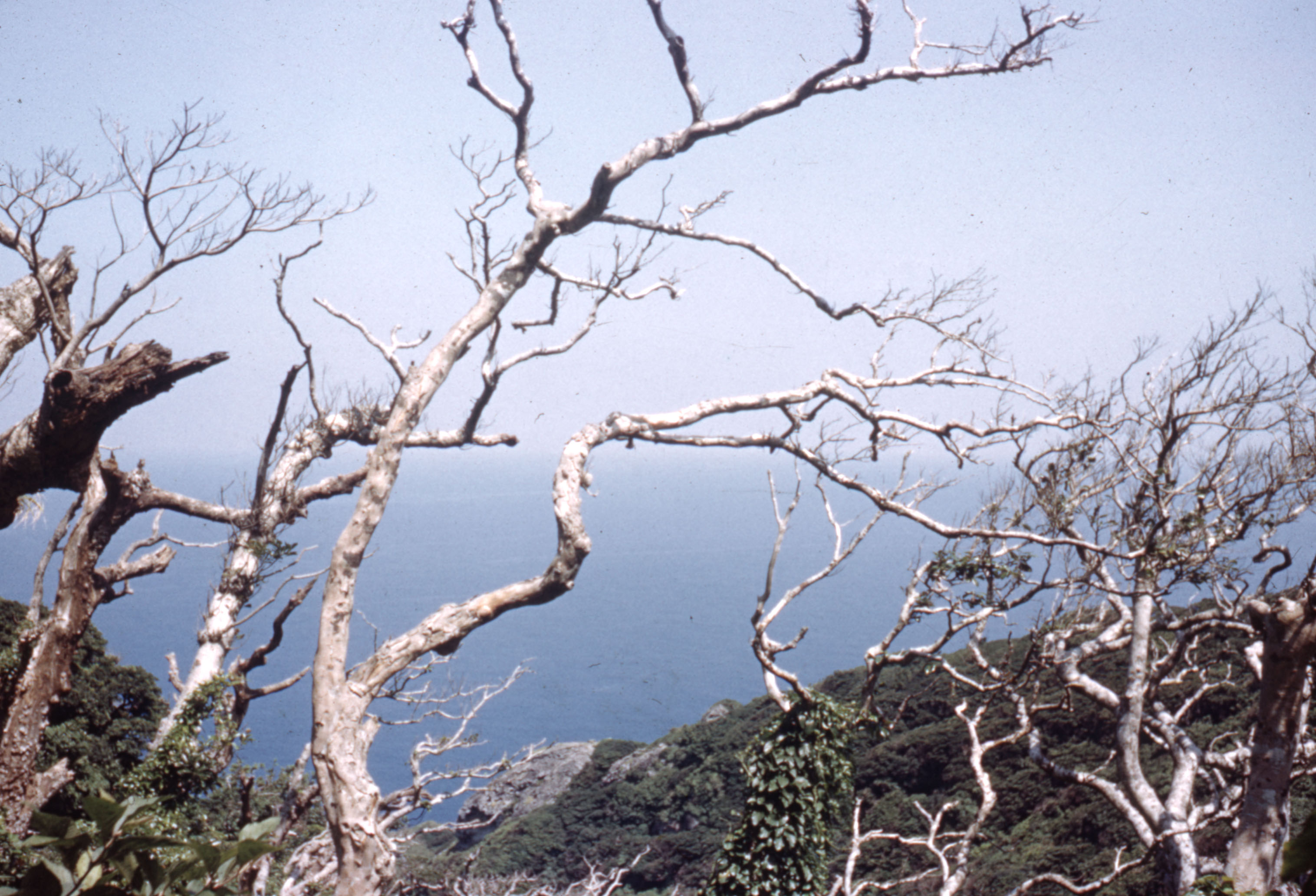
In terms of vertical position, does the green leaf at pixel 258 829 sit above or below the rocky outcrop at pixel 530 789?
above

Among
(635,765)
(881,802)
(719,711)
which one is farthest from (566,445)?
(719,711)

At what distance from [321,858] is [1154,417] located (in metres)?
12.5

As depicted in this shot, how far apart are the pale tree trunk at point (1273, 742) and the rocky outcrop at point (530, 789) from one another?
26.8m

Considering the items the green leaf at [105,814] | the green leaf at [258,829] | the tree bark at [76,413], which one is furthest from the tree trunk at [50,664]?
the green leaf at [105,814]

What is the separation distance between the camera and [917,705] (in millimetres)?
26422

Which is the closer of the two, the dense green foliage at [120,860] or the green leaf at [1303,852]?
the green leaf at [1303,852]

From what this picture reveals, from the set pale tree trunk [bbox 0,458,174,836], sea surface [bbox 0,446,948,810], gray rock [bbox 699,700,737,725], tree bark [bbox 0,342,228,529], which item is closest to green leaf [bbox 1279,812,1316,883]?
tree bark [bbox 0,342,228,529]

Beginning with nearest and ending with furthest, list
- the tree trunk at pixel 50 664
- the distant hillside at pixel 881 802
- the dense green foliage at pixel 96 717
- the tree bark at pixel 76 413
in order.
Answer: the tree bark at pixel 76 413 < the tree trunk at pixel 50 664 < the dense green foliage at pixel 96 717 < the distant hillside at pixel 881 802

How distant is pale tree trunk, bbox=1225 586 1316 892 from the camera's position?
5.91 meters

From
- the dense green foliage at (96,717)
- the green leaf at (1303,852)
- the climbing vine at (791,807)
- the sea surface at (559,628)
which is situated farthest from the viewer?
A: the sea surface at (559,628)

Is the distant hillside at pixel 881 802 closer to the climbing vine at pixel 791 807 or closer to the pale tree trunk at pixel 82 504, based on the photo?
the climbing vine at pixel 791 807

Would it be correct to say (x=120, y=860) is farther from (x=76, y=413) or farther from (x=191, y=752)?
(x=191, y=752)

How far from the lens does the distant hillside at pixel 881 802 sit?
633 inches

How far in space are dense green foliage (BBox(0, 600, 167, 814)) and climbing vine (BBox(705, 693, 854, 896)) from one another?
1060cm
